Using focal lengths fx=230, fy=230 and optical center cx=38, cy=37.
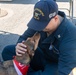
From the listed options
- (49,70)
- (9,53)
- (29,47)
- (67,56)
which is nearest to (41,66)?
(49,70)

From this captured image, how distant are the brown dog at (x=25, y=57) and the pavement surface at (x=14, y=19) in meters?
1.64

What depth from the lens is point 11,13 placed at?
6.04 metres

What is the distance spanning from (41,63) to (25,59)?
418 millimetres

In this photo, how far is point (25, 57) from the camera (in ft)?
8.12

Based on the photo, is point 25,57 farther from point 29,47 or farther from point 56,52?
point 56,52

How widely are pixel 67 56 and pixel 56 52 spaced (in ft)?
0.84

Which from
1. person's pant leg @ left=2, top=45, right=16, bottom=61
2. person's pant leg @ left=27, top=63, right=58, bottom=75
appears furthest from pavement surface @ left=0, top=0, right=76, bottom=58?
person's pant leg @ left=27, top=63, right=58, bottom=75

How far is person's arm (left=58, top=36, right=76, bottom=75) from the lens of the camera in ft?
7.34

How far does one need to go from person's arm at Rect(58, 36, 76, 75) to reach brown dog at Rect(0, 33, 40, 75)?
330mm

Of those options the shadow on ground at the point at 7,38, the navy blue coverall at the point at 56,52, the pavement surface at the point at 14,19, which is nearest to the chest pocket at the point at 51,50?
the navy blue coverall at the point at 56,52

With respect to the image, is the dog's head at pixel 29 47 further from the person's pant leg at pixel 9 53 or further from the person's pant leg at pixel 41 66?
the person's pant leg at pixel 9 53

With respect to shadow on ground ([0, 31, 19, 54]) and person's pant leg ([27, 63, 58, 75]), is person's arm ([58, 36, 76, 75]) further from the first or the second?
shadow on ground ([0, 31, 19, 54])

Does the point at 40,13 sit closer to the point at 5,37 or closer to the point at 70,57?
the point at 70,57

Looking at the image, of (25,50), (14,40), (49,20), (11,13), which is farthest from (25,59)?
(11,13)
